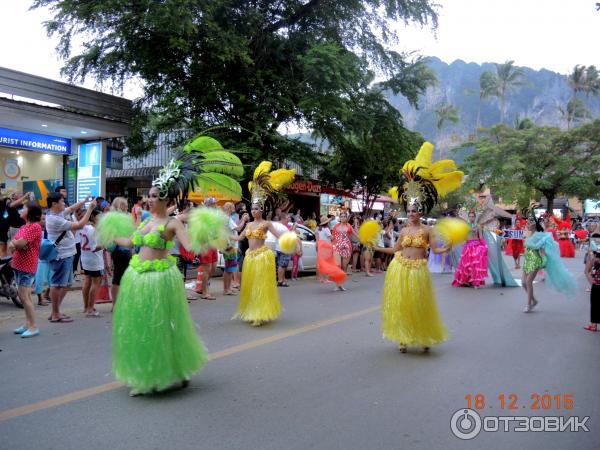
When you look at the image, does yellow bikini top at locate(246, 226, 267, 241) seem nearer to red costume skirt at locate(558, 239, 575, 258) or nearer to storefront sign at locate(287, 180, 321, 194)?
storefront sign at locate(287, 180, 321, 194)

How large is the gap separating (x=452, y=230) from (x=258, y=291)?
9.85 ft

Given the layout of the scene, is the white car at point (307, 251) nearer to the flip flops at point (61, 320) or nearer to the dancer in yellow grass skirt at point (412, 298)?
the flip flops at point (61, 320)

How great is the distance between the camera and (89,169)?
14953 mm

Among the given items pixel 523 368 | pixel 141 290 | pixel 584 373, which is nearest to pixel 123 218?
pixel 141 290

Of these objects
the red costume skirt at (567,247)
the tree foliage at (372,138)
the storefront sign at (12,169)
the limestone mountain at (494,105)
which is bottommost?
the red costume skirt at (567,247)

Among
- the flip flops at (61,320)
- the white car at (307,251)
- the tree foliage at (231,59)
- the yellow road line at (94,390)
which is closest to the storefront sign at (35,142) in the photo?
the tree foliage at (231,59)

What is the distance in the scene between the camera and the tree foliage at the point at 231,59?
14617 millimetres

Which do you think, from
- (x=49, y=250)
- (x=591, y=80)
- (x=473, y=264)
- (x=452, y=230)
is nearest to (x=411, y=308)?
(x=452, y=230)

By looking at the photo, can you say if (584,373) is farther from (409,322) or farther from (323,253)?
(323,253)

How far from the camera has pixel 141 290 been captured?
14.4 feet

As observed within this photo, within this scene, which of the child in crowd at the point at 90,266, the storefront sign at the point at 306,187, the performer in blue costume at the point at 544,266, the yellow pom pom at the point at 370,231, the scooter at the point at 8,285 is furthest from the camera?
the storefront sign at the point at 306,187

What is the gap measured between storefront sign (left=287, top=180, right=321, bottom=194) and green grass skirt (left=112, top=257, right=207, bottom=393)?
18644 millimetres

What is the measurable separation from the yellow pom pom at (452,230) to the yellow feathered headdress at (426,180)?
1.18ft

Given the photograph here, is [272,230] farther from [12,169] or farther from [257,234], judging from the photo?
[12,169]
